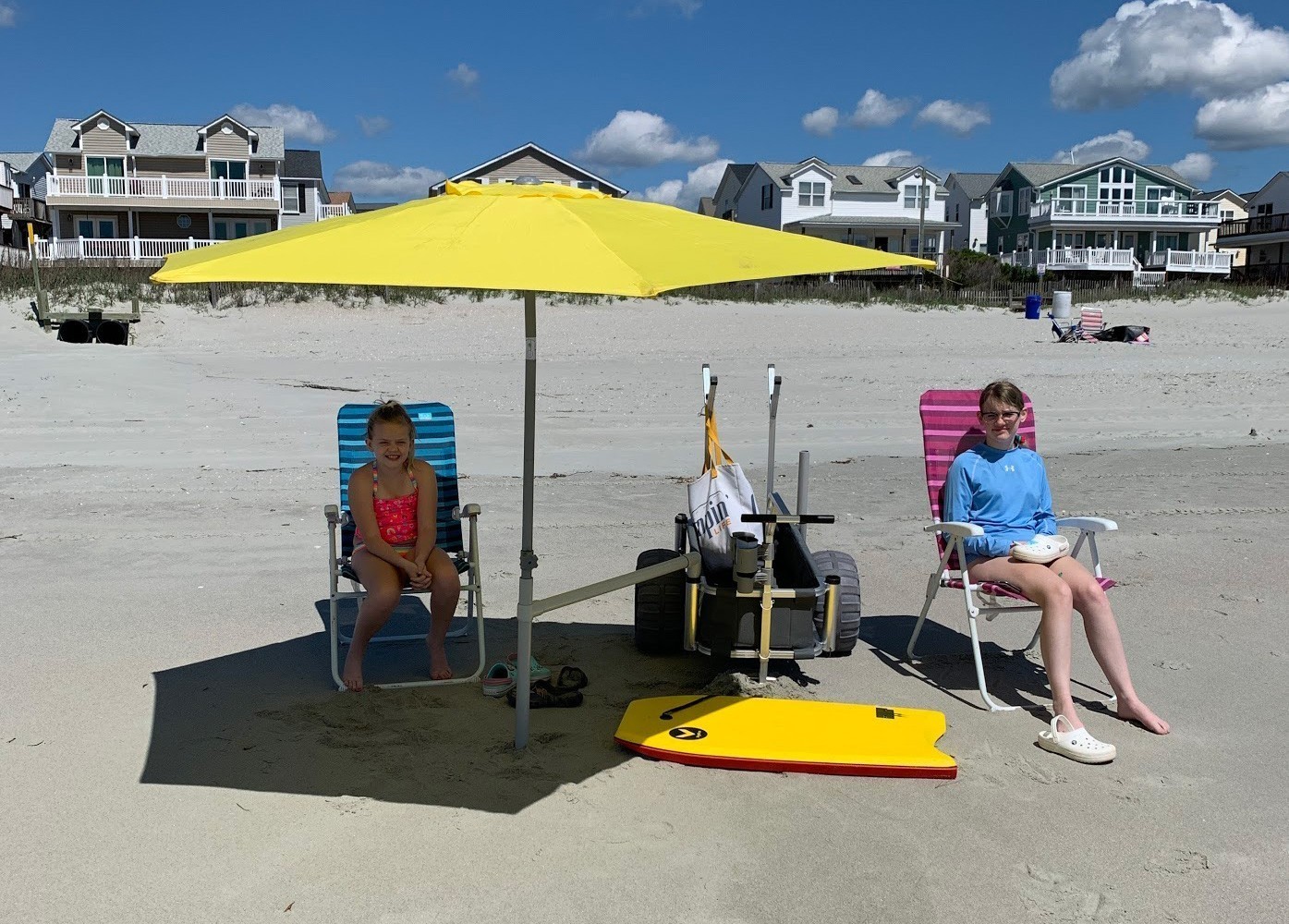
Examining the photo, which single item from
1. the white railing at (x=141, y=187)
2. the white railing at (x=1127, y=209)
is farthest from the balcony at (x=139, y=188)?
the white railing at (x=1127, y=209)

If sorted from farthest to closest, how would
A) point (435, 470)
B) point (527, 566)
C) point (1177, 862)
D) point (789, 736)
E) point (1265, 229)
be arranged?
point (1265, 229), point (435, 470), point (789, 736), point (527, 566), point (1177, 862)

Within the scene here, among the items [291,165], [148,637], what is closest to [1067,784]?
[148,637]

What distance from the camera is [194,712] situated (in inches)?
166

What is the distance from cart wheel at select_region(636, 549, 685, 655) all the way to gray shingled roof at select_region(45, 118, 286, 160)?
140 ft

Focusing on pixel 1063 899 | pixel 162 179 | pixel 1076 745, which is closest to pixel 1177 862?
pixel 1063 899

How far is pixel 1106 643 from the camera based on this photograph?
14.1 feet

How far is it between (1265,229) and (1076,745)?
6727 cm

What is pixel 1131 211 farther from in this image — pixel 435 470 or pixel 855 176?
pixel 435 470

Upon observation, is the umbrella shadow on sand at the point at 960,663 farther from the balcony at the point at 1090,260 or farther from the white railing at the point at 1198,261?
the white railing at the point at 1198,261

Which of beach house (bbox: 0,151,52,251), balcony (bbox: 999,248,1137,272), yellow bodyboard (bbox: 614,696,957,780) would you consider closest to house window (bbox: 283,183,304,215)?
beach house (bbox: 0,151,52,251)

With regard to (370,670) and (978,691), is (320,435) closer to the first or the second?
(370,670)

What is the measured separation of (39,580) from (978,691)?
4.85 metres

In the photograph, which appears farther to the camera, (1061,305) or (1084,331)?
(1061,305)

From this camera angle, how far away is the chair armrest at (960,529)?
14.6ft
